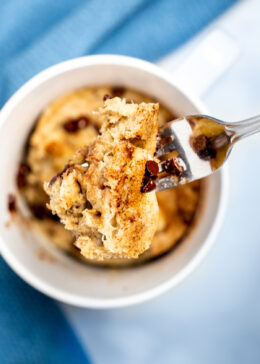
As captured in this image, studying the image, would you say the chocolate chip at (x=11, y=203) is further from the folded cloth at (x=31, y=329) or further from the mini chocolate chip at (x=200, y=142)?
the mini chocolate chip at (x=200, y=142)

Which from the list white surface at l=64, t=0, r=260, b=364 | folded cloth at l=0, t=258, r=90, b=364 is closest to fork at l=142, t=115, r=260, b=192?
white surface at l=64, t=0, r=260, b=364

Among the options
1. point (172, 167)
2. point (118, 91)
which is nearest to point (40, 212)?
point (118, 91)

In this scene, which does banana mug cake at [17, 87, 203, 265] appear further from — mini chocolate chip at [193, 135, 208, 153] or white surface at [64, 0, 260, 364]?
white surface at [64, 0, 260, 364]

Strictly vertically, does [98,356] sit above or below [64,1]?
below

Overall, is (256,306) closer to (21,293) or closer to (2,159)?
(21,293)

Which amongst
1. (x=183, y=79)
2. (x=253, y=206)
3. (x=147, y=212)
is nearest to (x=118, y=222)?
(x=147, y=212)

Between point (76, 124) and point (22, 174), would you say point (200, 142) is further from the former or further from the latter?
point (22, 174)
